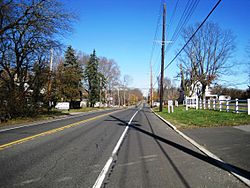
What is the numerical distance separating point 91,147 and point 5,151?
284 centimetres

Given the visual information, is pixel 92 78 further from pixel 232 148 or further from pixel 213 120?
pixel 232 148

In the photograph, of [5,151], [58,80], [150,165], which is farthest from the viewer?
[58,80]

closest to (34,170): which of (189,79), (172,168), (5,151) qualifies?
(5,151)

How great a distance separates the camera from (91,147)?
8.60 metres

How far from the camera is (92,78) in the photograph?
66688mm

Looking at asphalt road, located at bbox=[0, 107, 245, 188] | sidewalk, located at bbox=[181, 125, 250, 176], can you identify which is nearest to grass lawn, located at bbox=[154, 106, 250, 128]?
sidewalk, located at bbox=[181, 125, 250, 176]

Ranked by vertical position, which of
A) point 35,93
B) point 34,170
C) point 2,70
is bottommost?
point 34,170

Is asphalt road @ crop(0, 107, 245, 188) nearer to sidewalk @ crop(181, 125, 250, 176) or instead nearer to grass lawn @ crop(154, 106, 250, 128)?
sidewalk @ crop(181, 125, 250, 176)

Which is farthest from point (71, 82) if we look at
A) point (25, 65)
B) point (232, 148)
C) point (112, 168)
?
point (112, 168)

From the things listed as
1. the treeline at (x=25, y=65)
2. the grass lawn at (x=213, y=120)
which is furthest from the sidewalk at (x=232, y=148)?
the treeline at (x=25, y=65)

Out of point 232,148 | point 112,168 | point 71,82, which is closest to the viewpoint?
point 112,168

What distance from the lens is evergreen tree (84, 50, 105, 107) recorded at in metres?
66.6

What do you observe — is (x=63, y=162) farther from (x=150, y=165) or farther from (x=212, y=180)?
(x=212, y=180)

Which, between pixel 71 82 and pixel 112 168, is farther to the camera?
pixel 71 82
